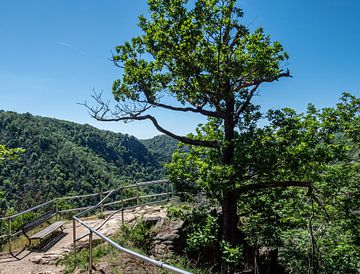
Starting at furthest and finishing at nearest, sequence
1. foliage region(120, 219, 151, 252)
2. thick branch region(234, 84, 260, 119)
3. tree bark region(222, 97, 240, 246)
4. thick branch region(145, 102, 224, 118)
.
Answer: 1. thick branch region(145, 102, 224, 118)
2. thick branch region(234, 84, 260, 119)
3. tree bark region(222, 97, 240, 246)
4. foliage region(120, 219, 151, 252)

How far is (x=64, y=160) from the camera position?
105438 mm

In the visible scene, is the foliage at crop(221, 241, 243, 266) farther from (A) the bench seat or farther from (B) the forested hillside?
(B) the forested hillside

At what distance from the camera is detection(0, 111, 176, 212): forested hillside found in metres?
85.8

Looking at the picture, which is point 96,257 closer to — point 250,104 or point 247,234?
point 247,234

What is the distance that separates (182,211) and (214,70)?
4920mm

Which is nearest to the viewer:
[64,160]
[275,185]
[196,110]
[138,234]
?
[138,234]

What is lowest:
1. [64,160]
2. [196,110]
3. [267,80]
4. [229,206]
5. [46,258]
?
[46,258]

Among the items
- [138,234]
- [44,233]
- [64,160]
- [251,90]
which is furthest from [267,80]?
[64,160]

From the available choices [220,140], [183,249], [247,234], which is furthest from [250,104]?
[183,249]

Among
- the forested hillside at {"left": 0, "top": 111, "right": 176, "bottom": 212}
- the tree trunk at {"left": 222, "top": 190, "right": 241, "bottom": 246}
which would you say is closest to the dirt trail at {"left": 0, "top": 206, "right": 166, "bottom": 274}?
the tree trunk at {"left": 222, "top": 190, "right": 241, "bottom": 246}

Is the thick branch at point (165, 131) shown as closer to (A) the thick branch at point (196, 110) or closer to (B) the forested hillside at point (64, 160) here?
(A) the thick branch at point (196, 110)

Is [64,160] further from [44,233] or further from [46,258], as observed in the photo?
[46,258]

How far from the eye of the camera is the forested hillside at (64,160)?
282ft

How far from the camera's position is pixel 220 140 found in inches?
504
